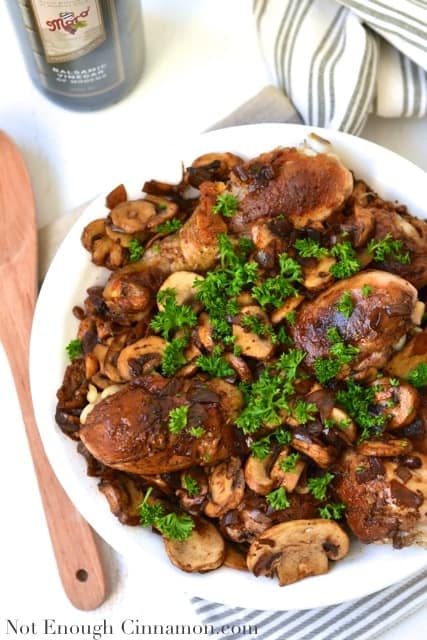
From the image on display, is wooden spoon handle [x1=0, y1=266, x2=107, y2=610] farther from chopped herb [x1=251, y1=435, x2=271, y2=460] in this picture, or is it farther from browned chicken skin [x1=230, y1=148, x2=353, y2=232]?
browned chicken skin [x1=230, y1=148, x2=353, y2=232]

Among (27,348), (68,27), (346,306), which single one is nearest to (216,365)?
(346,306)

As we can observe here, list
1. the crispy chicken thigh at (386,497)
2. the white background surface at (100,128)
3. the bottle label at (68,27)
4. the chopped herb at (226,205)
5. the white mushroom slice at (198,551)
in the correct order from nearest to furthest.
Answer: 1. the crispy chicken thigh at (386,497)
2. the white mushroom slice at (198,551)
3. the chopped herb at (226,205)
4. the bottle label at (68,27)
5. the white background surface at (100,128)

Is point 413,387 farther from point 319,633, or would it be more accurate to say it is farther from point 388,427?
point 319,633

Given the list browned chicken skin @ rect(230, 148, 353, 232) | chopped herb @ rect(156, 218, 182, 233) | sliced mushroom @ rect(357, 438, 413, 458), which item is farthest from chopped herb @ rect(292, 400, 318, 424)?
chopped herb @ rect(156, 218, 182, 233)

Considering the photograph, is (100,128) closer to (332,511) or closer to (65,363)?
(65,363)

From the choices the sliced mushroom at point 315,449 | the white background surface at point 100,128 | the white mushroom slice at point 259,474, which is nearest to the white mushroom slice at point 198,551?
the white mushroom slice at point 259,474

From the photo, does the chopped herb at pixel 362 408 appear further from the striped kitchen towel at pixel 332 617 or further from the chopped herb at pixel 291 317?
the striped kitchen towel at pixel 332 617

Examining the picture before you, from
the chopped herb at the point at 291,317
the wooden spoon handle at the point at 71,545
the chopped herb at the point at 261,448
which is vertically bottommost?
the wooden spoon handle at the point at 71,545
